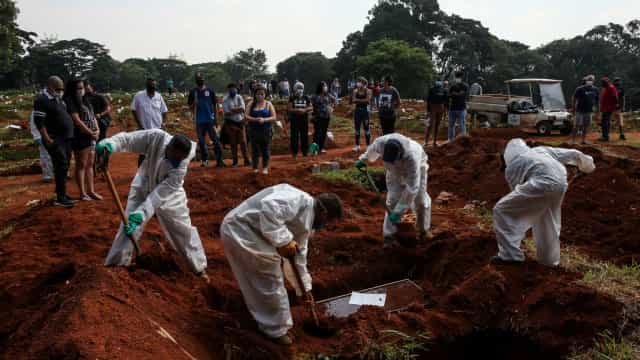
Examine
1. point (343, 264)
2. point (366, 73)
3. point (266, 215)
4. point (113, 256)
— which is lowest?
point (343, 264)

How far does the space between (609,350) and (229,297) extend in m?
3.11

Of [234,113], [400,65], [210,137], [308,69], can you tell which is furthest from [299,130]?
[308,69]

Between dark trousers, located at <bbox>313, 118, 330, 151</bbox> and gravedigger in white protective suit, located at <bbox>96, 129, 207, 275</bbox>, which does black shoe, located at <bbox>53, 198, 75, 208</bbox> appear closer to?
gravedigger in white protective suit, located at <bbox>96, 129, 207, 275</bbox>

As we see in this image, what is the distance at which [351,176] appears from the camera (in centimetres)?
898

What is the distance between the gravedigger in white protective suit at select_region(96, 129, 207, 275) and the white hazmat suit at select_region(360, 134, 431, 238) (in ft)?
7.16

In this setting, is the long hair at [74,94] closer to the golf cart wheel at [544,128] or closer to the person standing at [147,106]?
Answer: the person standing at [147,106]

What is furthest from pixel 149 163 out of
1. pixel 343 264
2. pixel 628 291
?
pixel 628 291

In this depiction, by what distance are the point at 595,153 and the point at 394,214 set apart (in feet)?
18.0

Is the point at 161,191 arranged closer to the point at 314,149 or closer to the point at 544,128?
the point at 314,149

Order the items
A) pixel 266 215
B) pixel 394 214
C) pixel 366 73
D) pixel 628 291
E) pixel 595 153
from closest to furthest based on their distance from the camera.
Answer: pixel 266 215
pixel 628 291
pixel 394 214
pixel 595 153
pixel 366 73

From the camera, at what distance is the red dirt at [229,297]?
346 centimetres

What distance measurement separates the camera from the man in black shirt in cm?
638

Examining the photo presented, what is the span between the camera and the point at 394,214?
5461 millimetres

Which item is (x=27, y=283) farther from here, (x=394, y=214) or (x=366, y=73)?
(x=366, y=73)
